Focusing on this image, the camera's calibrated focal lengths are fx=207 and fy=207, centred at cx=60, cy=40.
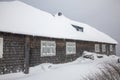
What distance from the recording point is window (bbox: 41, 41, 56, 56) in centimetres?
1671

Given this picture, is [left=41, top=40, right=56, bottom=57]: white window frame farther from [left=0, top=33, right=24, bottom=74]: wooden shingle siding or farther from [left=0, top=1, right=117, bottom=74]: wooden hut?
[left=0, top=33, right=24, bottom=74]: wooden shingle siding

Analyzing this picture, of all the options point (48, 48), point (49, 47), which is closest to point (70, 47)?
point (49, 47)

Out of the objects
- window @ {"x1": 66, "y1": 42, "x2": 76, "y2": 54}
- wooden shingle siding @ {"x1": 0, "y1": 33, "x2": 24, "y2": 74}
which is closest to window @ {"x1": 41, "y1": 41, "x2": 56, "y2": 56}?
window @ {"x1": 66, "y1": 42, "x2": 76, "y2": 54}

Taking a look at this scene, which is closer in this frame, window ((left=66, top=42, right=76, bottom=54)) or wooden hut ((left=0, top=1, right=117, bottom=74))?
wooden hut ((left=0, top=1, right=117, bottom=74))

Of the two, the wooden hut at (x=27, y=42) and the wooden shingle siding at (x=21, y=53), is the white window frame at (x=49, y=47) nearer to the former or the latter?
the wooden hut at (x=27, y=42)

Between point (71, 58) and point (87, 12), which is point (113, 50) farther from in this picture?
point (87, 12)

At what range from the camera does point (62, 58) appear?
19.2m

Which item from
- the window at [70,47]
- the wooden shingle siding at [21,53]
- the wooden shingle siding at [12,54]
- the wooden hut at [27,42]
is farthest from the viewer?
the window at [70,47]

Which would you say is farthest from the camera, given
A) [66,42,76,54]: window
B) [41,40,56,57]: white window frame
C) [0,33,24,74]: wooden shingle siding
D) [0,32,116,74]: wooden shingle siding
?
[66,42,76,54]: window

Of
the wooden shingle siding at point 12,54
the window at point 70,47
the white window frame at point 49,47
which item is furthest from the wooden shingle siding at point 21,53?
the window at point 70,47

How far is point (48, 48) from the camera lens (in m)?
17.3

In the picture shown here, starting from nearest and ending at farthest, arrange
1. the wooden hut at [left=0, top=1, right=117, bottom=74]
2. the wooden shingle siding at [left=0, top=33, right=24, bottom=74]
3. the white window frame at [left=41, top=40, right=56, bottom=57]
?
the wooden shingle siding at [left=0, top=33, right=24, bottom=74]
the wooden hut at [left=0, top=1, right=117, bottom=74]
the white window frame at [left=41, top=40, right=56, bottom=57]

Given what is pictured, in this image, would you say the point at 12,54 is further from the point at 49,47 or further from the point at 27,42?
the point at 49,47

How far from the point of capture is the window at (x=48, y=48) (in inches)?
658
